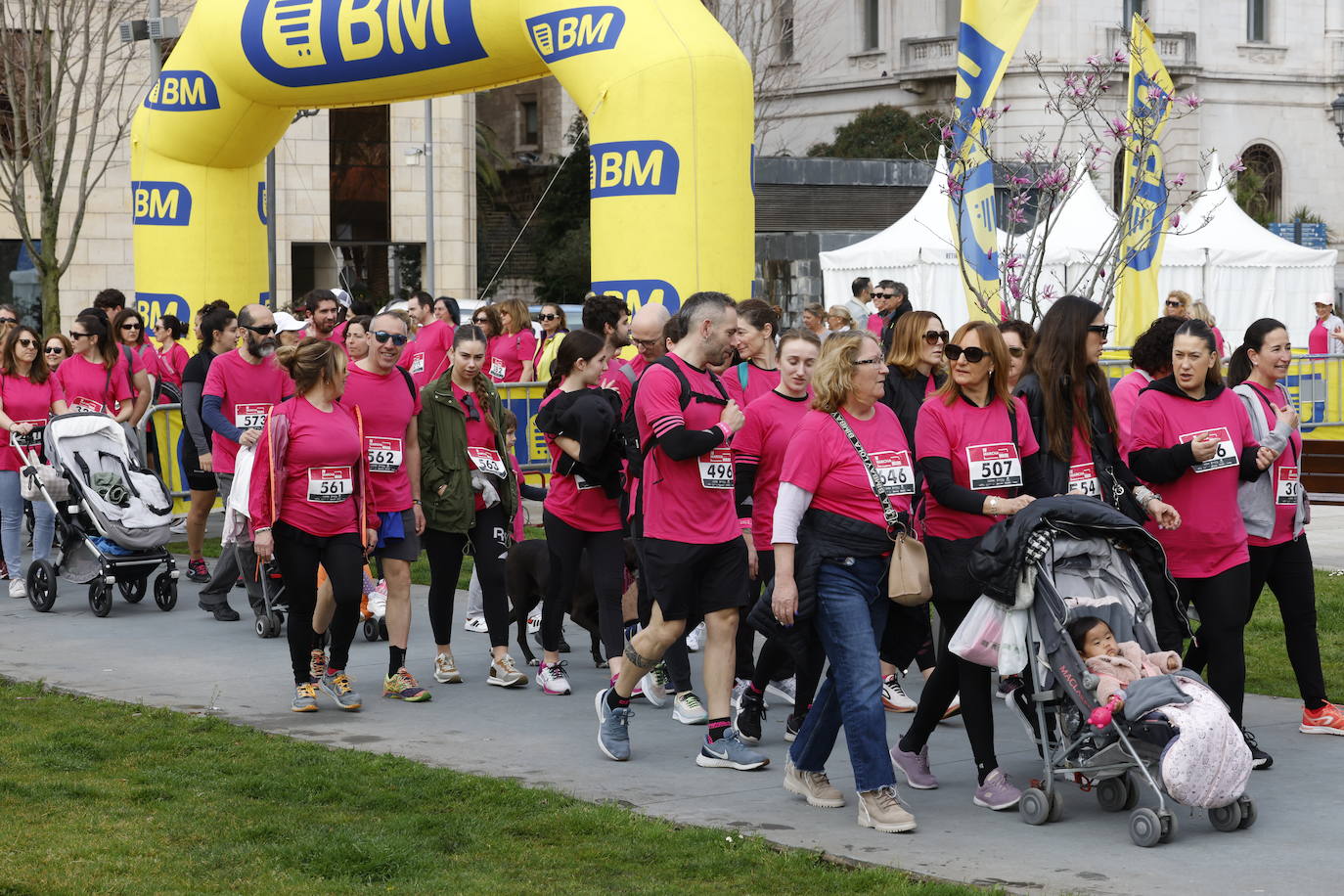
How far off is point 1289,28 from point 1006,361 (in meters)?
57.2

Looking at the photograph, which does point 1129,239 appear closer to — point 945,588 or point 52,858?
point 945,588

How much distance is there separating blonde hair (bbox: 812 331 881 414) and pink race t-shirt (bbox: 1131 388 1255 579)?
139 cm

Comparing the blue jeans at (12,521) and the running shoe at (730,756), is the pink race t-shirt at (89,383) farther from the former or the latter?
the running shoe at (730,756)

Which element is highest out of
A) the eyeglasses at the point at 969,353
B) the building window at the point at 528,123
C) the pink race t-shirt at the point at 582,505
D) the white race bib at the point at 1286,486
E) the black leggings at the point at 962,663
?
the building window at the point at 528,123

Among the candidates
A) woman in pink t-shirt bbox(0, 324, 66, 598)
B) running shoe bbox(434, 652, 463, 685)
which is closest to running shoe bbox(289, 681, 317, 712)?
running shoe bbox(434, 652, 463, 685)

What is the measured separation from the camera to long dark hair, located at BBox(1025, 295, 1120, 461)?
23.0 ft

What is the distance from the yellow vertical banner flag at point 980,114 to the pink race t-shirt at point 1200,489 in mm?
5129

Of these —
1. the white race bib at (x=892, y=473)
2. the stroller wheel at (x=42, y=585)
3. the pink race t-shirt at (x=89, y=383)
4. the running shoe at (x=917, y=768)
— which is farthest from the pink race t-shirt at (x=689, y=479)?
the pink race t-shirt at (x=89, y=383)

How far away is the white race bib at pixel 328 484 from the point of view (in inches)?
322

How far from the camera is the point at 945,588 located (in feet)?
22.2

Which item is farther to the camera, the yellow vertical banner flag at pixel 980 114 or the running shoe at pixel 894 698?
the yellow vertical banner flag at pixel 980 114

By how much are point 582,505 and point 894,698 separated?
1.65 meters

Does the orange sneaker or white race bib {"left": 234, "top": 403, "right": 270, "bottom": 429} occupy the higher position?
white race bib {"left": 234, "top": 403, "right": 270, "bottom": 429}

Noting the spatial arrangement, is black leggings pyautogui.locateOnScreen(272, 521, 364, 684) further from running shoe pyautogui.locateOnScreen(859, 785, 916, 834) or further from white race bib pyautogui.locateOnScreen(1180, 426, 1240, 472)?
white race bib pyautogui.locateOnScreen(1180, 426, 1240, 472)
